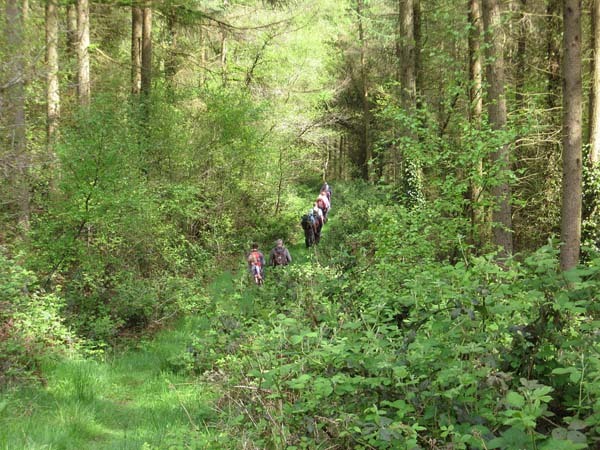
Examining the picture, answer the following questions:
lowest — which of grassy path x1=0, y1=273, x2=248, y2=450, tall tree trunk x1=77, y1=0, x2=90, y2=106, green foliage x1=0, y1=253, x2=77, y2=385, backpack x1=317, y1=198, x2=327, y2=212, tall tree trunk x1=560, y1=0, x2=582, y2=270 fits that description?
grassy path x1=0, y1=273, x2=248, y2=450

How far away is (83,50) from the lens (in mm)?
13305

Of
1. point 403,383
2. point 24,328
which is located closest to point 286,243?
point 24,328

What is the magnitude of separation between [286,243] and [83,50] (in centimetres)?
1039

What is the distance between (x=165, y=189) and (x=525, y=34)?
10966mm

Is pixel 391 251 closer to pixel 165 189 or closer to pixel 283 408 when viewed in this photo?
pixel 283 408

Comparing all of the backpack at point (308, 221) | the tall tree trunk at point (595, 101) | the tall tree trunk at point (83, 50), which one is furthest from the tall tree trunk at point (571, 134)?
the tall tree trunk at point (83, 50)

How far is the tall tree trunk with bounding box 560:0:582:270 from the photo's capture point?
28.2 ft

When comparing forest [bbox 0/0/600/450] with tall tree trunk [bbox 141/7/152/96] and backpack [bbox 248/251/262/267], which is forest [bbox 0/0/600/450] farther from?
backpack [bbox 248/251/262/267]

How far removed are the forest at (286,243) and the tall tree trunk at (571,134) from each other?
37 mm

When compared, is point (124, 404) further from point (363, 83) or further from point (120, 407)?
point (363, 83)

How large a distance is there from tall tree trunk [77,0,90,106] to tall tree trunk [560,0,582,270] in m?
11.4

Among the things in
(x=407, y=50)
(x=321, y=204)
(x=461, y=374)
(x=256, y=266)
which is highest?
(x=407, y=50)

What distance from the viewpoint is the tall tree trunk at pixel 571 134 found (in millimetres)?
8594

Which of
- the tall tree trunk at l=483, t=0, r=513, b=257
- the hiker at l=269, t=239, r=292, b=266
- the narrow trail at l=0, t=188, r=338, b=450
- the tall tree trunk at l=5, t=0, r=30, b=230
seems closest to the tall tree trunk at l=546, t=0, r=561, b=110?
the tall tree trunk at l=483, t=0, r=513, b=257
